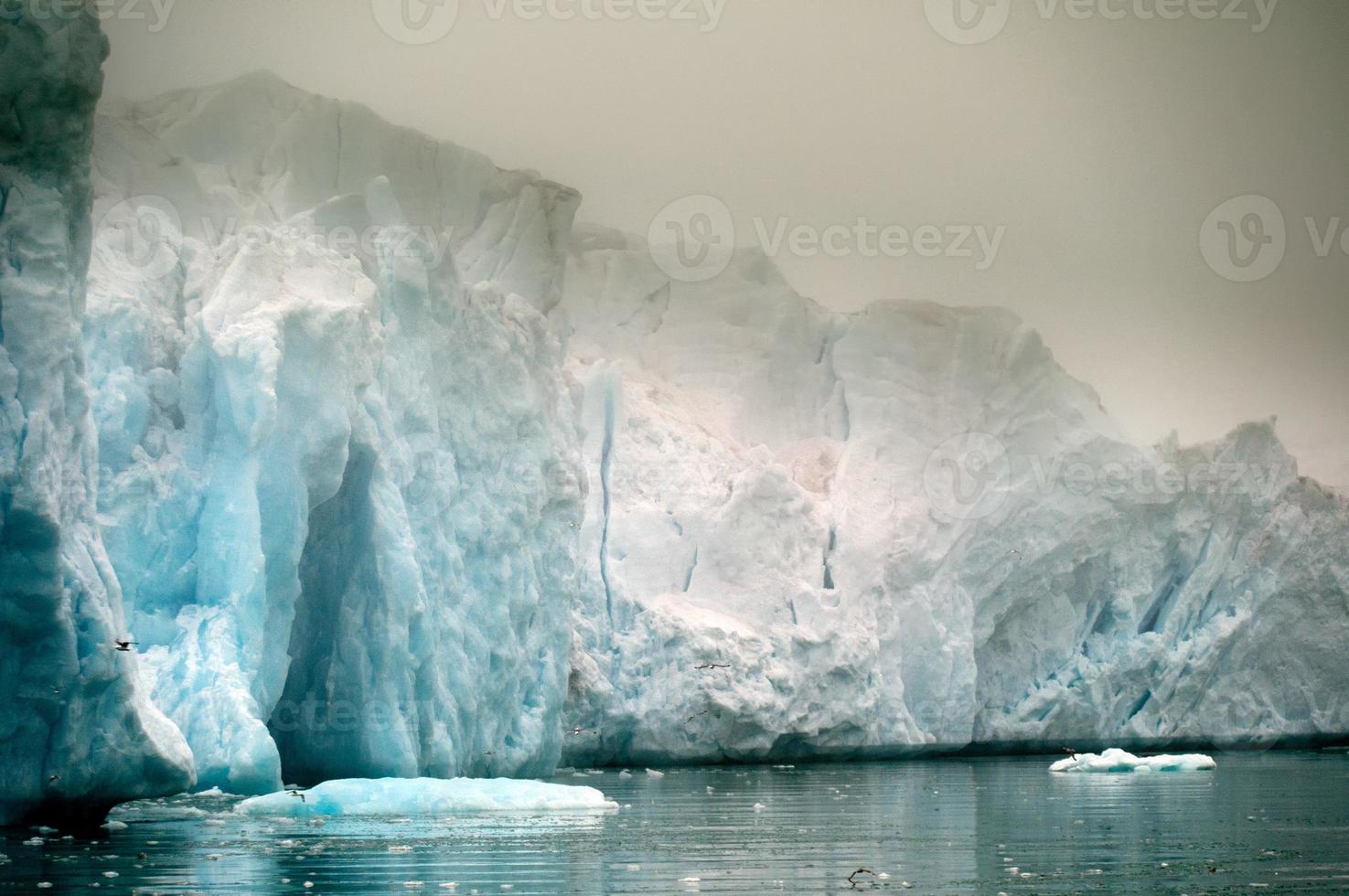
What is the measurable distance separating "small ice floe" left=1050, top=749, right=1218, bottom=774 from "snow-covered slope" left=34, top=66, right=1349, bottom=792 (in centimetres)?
456

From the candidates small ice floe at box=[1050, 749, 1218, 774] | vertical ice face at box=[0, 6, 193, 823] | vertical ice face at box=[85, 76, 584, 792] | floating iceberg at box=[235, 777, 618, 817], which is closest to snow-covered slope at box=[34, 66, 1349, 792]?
vertical ice face at box=[85, 76, 584, 792]

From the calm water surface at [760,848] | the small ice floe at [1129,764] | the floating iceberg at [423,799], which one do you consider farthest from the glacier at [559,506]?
the small ice floe at [1129,764]

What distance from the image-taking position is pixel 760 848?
12555 mm

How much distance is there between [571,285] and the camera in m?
35.3

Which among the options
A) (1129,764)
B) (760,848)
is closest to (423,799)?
(760,848)

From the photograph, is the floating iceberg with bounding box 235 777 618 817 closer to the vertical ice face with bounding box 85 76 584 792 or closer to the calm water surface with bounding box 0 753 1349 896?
the calm water surface with bounding box 0 753 1349 896

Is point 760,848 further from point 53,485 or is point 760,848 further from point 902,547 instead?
point 902,547

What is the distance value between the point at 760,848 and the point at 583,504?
1259 centimetres

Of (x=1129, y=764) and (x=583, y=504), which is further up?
(x=583, y=504)

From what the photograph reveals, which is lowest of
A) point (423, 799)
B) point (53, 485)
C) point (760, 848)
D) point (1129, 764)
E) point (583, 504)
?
point (760, 848)

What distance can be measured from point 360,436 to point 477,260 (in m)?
8.39

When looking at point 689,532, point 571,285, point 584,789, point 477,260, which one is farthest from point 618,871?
point 571,285

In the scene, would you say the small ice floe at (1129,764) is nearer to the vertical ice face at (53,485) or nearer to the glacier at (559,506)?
the glacier at (559,506)

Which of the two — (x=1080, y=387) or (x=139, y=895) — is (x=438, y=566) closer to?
(x=139, y=895)
